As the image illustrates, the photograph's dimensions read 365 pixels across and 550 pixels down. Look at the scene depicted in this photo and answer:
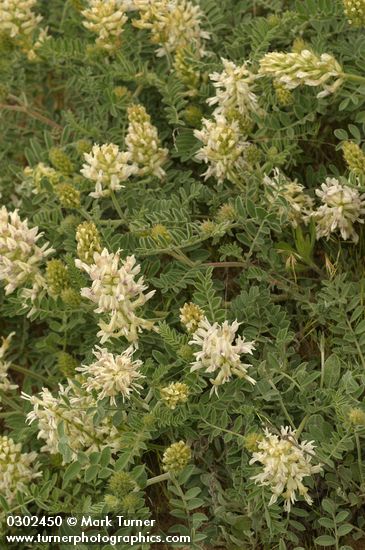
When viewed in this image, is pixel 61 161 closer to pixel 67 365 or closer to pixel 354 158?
pixel 67 365

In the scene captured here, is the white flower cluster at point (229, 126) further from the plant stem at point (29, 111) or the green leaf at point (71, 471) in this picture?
the green leaf at point (71, 471)

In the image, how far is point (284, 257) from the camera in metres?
3.44

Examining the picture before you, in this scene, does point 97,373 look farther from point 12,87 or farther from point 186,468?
point 12,87

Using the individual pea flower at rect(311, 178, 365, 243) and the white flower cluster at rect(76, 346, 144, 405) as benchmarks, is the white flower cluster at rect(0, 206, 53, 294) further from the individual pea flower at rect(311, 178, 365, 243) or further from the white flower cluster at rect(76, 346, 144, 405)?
the individual pea flower at rect(311, 178, 365, 243)

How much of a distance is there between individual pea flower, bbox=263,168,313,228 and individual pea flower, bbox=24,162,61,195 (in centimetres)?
90

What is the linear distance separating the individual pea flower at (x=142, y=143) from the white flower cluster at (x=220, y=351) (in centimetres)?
89

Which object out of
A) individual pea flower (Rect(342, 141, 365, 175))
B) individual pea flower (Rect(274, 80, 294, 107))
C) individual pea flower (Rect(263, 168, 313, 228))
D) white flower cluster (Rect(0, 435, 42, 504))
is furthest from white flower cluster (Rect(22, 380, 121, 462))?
individual pea flower (Rect(274, 80, 294, 107))

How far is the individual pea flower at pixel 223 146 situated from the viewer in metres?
3.37

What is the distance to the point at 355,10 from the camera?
3238mm

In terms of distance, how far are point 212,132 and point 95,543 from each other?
4.94ft

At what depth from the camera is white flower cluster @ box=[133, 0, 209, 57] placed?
12.1 feet

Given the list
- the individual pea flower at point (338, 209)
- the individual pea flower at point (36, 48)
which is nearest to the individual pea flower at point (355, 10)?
the individual pea flower at point (338, 209)

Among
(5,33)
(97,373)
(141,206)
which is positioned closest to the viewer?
(97,373)

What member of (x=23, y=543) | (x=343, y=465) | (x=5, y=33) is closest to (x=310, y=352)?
(x=343, y=465)
